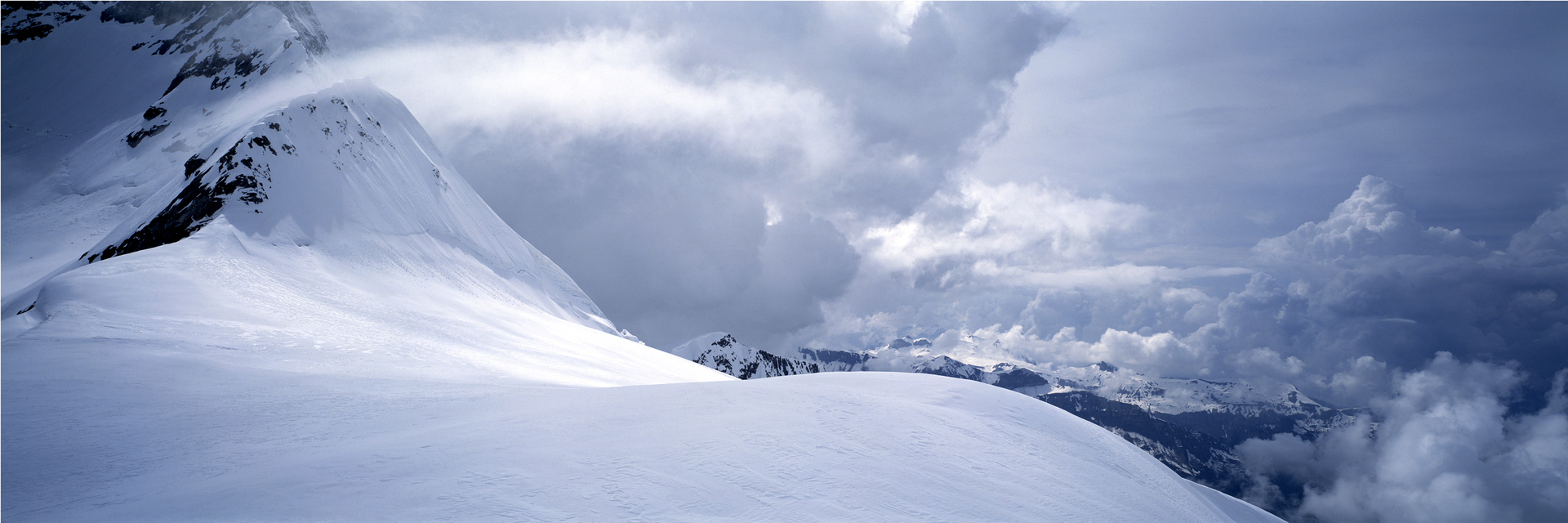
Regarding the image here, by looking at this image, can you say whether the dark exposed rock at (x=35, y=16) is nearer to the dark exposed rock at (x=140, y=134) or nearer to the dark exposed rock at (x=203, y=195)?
the dark exposed rock at (x=140, y=134)

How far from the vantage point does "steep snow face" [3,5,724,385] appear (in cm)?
2220

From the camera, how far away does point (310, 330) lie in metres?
24.1

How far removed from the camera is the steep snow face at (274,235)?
22203 millimetres

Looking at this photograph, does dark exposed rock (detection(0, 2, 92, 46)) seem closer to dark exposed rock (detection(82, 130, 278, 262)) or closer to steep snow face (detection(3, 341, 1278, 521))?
dark exposed rock (detection(82, 130, 278, 262))

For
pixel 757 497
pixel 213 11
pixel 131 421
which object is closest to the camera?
pixel 757 497

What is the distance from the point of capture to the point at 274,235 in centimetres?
4069

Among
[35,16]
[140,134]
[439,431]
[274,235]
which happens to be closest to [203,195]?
[274,235]

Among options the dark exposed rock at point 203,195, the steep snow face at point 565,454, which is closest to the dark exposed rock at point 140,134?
the dark exposed rock at point 203,195

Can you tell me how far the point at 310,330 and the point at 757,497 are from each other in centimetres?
2358

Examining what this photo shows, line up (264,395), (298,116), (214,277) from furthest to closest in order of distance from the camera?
1. (298,116)
2. (214,277)
3. (264,395)

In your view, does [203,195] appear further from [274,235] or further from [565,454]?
[565,454]

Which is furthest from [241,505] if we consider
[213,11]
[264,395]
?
[213,11]

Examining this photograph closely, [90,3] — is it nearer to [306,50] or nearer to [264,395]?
[306,50]

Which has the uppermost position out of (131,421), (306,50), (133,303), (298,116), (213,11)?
(213,11)
